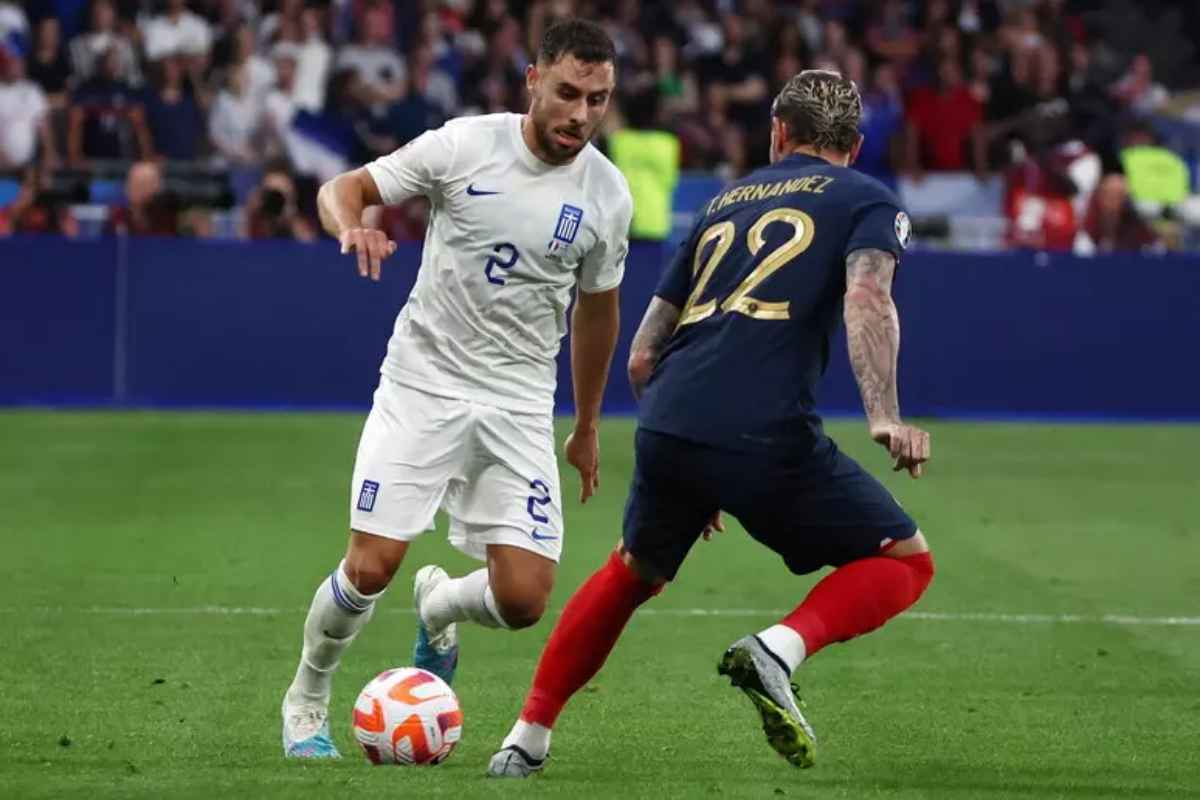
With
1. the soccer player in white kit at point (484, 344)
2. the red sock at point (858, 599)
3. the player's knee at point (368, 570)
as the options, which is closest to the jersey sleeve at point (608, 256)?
the soccer player in white kit at point (484, 344)

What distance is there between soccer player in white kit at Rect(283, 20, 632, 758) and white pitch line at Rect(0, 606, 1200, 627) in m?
2.98

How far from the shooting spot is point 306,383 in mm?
20250

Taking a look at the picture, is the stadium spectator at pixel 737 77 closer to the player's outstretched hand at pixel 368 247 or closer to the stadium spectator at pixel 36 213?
the stadium spectator at pixel 36 213

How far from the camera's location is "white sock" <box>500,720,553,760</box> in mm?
6773

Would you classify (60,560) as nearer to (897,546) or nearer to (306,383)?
(897,546)

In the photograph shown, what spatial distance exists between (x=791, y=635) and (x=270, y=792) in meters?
1.44

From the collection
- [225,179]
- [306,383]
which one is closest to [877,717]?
[306,383]

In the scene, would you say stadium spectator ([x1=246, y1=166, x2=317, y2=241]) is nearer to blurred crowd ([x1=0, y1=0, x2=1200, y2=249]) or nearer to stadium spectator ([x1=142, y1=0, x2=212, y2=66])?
blurred crowd ([x1=0, y1=0, x2=1200, y2=249])

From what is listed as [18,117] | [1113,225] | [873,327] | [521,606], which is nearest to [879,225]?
[873,327]

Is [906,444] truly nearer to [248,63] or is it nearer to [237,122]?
[237,122]

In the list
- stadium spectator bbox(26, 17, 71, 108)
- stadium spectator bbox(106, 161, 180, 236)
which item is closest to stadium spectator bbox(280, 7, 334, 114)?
stadium spectator bbox(26, 17, 71, 108)

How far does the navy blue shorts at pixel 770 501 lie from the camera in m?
6.52

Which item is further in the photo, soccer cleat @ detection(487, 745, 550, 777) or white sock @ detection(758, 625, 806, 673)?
soccer cleat @ detection(487, 745, 550, 777)

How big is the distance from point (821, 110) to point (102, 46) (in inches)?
661
